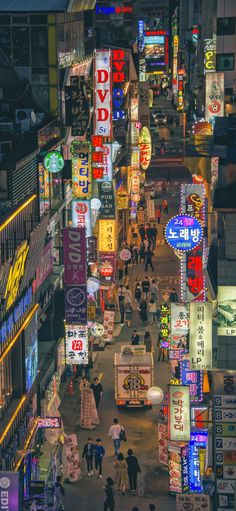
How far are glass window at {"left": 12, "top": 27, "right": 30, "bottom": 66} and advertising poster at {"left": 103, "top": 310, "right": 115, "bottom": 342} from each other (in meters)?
11.3

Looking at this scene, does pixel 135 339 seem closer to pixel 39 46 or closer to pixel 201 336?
pixel 39 46

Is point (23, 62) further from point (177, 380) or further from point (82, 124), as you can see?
point (177, 380)

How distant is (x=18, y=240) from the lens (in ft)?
133

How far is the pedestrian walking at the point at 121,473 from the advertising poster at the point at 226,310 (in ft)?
23.9

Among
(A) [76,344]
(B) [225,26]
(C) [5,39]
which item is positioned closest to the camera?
(A) [76,344]

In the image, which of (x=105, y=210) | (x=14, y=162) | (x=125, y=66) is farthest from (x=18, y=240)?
(x=125, y=66)

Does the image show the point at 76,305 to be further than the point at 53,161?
No

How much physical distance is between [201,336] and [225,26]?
1933 inches

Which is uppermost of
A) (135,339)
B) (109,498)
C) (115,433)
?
(135,339)

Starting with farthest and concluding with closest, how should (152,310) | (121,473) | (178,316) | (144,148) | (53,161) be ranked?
(144,148)
(152,310)
(53,161)
(178,316)
(121,473)

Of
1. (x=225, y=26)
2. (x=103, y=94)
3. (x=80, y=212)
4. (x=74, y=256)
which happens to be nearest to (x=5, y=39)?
(x=103, y=94)

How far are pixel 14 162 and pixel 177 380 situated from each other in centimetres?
A: 968

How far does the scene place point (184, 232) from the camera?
4684 centimetres

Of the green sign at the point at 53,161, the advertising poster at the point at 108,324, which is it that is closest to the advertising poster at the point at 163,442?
the green sign at the point at 53,161
